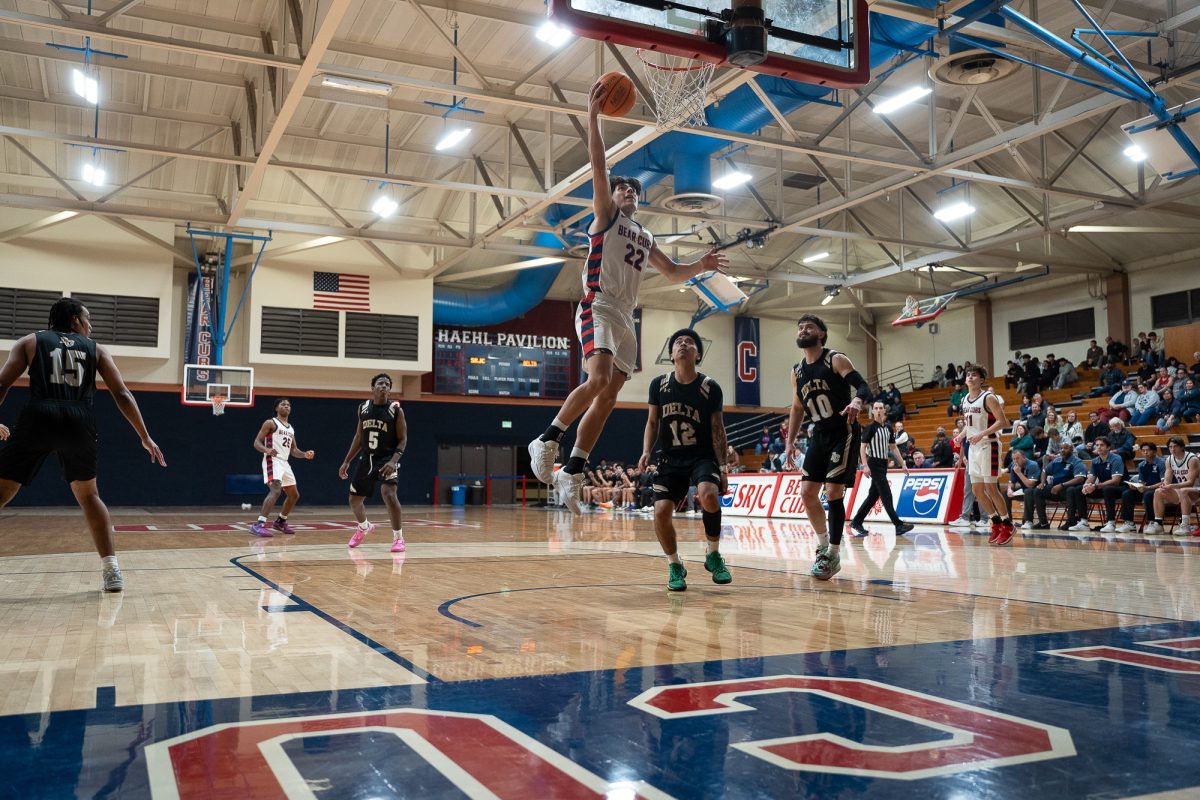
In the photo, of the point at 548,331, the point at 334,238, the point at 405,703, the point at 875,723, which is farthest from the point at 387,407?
the point at 548,331

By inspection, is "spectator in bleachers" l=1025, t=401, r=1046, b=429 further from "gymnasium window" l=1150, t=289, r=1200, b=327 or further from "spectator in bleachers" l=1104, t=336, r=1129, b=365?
"gymnasium window" l=1150, t=289, r=1200, b=327

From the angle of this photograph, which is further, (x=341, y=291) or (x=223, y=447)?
(x=223, y=447)

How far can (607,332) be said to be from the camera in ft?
18.0

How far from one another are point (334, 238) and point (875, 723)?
68.2 feet

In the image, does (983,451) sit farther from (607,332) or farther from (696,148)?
(696,148)

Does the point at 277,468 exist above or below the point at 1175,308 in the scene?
below

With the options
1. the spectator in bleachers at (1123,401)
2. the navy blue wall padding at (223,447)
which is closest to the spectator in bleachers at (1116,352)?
the spectator in bleachers at (1123,401)

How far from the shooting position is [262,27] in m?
15.1

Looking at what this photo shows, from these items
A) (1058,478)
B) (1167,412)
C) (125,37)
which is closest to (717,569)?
(125,37)

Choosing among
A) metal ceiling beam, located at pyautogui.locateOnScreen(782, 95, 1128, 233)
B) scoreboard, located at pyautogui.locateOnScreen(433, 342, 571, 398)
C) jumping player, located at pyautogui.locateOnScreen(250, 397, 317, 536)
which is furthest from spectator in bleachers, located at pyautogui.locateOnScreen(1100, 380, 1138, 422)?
scoreboard, located at pyautogui.locateOnScreen(433, 342, 571, 398)

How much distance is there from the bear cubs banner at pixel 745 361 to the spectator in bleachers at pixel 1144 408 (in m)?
14.6

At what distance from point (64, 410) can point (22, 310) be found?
18.8 meters

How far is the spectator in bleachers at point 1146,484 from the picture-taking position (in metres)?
13.4

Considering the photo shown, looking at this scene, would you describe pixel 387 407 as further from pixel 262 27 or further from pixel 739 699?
pixel 262 27
